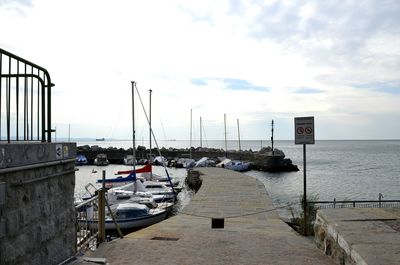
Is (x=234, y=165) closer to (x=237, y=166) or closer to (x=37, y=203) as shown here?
(x=237, y=166)

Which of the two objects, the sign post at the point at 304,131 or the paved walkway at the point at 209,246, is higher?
the sign post at the point at 304,131

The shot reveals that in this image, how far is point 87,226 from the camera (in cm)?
811

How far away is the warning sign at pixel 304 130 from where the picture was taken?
33.8ft

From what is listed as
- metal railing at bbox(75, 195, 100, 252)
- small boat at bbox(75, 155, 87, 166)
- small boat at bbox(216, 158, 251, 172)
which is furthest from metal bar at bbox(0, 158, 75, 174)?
small boat at bbox(75, 155, 87, 166)

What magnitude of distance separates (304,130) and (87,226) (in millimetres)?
5727

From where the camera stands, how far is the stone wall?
462 cm

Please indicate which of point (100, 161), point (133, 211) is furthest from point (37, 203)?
point (100, 161)

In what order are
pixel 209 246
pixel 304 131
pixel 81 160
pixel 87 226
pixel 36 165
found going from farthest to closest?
pixel 81 160 → pixel 304 131 → pixel 209 246 → pixel 87 226 → pixel 36 165

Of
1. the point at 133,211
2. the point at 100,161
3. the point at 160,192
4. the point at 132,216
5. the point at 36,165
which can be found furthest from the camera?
the point at 100,161

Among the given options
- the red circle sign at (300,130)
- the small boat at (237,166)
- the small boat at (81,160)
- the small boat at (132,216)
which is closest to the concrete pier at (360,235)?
the red circle sign at (300,130)

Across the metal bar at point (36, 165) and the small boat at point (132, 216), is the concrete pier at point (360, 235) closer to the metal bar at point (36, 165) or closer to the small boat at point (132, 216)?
the metal bar at point (36, 165)

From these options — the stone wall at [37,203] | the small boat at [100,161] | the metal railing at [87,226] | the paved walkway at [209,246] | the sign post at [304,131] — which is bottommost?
the small boat at [100,161]

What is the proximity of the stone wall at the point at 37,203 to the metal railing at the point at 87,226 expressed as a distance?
90 cm

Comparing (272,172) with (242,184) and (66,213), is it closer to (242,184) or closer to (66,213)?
(242,184)
